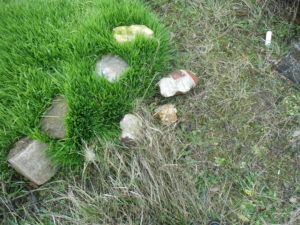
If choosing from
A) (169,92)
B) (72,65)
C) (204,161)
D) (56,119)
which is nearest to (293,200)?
(204,161)

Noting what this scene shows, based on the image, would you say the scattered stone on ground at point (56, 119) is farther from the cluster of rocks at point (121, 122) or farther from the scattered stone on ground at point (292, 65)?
the scattered stone on ground at point (292, 65)

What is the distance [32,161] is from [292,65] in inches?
90.0

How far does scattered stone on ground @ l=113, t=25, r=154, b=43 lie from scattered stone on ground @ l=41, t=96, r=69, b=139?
76cm

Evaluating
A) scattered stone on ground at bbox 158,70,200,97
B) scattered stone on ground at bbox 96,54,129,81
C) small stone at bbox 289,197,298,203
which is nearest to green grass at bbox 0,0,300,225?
small stone at bbox 289,197,298,203

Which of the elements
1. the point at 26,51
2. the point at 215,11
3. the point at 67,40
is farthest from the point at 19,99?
the point at 215,11

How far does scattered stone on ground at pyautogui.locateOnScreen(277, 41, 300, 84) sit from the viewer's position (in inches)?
100.0

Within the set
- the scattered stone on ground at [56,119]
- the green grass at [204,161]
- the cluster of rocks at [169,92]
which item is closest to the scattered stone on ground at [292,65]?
the green grass at [204,161]

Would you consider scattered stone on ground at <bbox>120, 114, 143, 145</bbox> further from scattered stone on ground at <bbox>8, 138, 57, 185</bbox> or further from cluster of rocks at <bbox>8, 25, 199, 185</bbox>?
scattered stone on ground at <bbox>8, 138, 57, 185</bbox>

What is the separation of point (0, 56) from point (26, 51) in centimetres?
22

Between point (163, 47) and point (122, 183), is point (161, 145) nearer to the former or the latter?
point (122, 183)

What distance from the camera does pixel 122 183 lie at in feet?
7.16

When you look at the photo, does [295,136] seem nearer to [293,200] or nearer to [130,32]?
[293,200]

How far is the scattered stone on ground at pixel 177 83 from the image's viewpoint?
8.29 ft

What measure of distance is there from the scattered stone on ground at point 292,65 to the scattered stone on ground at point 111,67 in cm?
139
